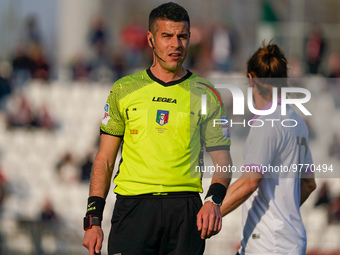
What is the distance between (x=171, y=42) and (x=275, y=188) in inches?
54.5

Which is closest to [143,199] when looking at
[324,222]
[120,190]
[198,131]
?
[120,190]

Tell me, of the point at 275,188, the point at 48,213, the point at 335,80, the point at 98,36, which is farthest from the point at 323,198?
the point at 275,188

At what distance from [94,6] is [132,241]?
13.3 meters

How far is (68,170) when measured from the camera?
40.7 feet

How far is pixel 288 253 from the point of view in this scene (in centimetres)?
470

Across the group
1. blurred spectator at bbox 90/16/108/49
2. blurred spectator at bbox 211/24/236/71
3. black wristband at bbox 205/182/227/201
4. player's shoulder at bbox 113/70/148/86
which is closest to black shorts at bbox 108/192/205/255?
black wristband at bbox 205/182/227/201

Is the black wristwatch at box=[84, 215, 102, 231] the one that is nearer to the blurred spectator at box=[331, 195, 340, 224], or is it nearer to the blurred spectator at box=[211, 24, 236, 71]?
the blurred spectator at box=[331, 195, 340, 224]

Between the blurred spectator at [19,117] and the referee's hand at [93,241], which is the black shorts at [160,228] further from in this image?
the blurred spectator at [19,117]

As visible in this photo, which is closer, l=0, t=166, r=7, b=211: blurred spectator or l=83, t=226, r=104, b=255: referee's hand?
l=83, t=226, r=104, b=255: referee's hand

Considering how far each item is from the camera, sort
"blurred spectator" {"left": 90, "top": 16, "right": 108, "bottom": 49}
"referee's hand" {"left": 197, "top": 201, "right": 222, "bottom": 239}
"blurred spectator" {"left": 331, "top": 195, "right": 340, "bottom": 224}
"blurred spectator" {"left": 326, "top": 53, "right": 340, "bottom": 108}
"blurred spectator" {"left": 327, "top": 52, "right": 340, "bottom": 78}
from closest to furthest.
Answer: "referee's hand" {"left": 197, "top": 201, "right": 222, "bottom": 239} < "blurred spectator" {"left": 331, "top": 195, "right": 340, "bottom": 224} < "blurred spectator" {"left": 326, "top": 53, "right": 340, "bottom": 108} < "blurred spectator" {"left": 327, "top": 52, "right": 340, "bottom": 78} < "blurred spectator" {"left": 90, "top": 16, "right": 108, "bottom": 49}

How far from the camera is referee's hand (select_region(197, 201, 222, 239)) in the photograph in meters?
4.03

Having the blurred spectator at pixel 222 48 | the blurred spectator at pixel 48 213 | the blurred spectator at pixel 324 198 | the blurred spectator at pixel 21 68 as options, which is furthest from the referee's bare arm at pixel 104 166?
the blurred spectator at pixel 222 48

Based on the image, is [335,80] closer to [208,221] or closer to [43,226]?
[43,226]

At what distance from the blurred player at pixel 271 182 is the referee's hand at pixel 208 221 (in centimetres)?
62
